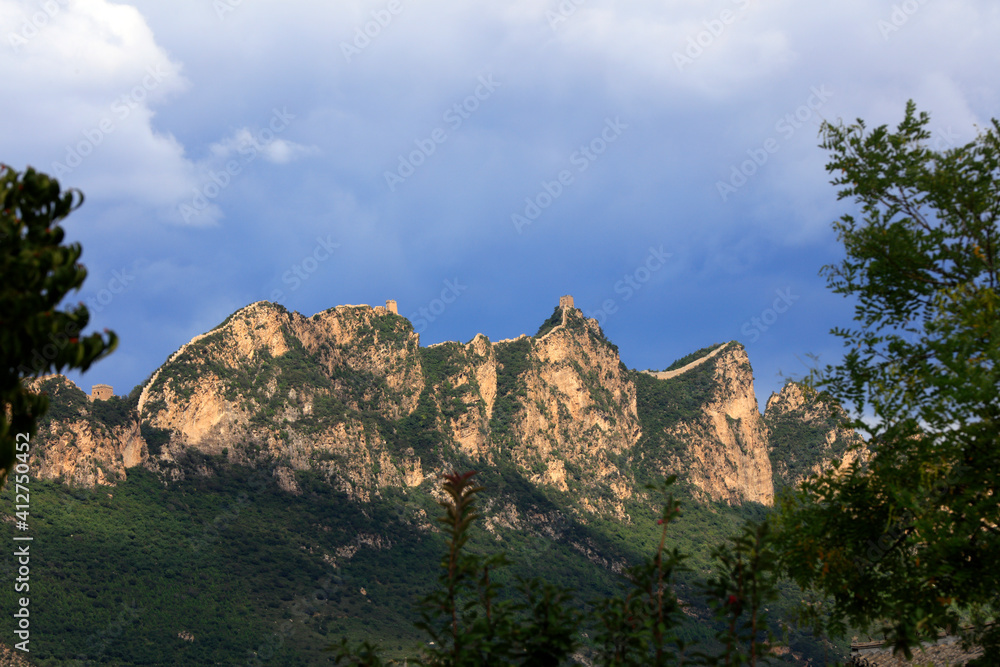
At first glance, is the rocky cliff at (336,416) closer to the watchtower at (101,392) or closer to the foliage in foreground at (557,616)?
the watchtower at (101,392)

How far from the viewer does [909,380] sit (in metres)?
14.9

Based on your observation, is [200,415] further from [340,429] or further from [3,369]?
[3,369]

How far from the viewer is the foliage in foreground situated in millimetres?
9172

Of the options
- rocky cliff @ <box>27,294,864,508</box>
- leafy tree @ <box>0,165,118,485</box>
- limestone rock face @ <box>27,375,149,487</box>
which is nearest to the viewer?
leafy tree @ <box>0,165,118,485</box>

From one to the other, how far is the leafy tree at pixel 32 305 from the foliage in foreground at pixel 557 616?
4737 mm

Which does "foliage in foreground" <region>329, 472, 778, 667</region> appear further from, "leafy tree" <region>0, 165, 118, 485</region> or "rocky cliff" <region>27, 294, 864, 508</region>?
"rocky cliff" <region>27, 294, 864, 508</region>

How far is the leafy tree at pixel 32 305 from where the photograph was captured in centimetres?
884

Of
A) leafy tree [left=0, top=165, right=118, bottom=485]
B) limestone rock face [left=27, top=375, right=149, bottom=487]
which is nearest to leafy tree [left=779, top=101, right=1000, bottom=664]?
leafy tree [left=0, top=165, right=118, bottom=485]

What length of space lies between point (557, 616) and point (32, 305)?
23.5 feet

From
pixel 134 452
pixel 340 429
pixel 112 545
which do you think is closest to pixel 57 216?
pixel 112 545

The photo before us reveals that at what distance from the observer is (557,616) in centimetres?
925

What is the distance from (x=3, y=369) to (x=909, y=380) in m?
15.0

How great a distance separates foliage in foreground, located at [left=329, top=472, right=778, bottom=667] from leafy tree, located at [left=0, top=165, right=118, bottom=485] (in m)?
4.74

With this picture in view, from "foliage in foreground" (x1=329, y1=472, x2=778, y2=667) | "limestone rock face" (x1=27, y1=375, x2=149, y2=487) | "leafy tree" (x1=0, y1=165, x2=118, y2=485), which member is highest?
"limestone rock face" (x1=27, y1=375, x2=149, y2=487)
